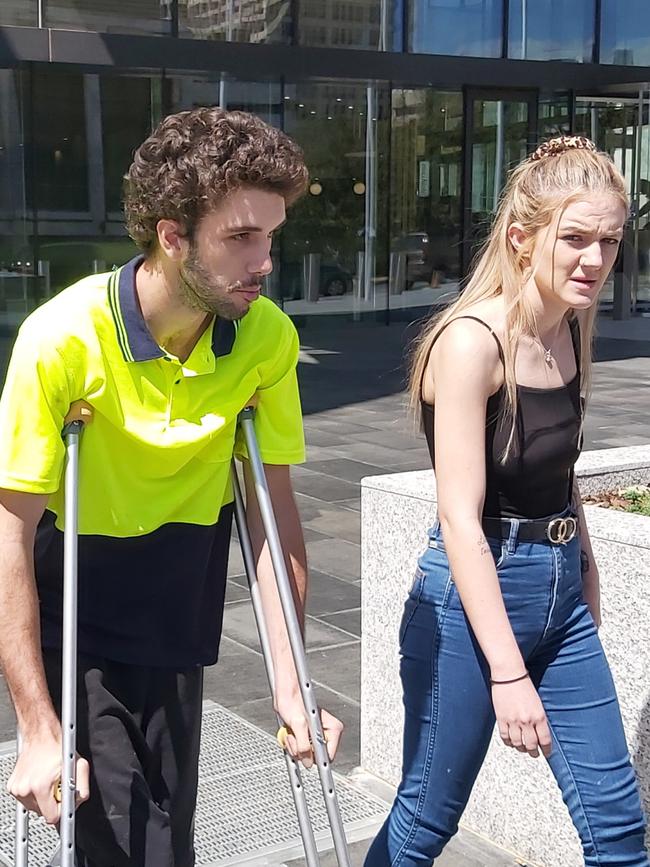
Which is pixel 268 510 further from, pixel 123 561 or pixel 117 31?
pixel 117 31

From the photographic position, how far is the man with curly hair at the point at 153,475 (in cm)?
232

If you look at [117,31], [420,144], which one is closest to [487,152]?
[420,144]

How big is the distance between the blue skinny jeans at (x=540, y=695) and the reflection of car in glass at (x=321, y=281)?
18.3m

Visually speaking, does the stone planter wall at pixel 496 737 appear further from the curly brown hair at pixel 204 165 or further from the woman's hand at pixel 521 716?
the curly brown hair at pixel 204 165

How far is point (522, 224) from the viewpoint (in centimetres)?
300

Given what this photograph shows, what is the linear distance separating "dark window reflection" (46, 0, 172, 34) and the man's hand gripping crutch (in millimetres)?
16220

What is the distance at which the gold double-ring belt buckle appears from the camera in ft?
9.69

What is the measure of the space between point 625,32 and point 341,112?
17.7 feet

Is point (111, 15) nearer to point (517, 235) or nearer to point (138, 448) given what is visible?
point (517, 235)

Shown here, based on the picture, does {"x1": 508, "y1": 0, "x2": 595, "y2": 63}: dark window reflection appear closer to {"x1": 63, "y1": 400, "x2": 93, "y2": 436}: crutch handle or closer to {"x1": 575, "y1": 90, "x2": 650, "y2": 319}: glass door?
{"x1": 575, "y1": 90, "x2": 650, "y2": 319}: glass door

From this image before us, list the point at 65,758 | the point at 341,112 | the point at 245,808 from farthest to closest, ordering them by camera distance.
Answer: the point at 341,112 < the point at 245,808 < the point at 65,758

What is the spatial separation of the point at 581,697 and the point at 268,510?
0.88 metres

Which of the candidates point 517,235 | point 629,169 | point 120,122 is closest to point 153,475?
point 517,235

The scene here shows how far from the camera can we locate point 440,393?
2.83m
